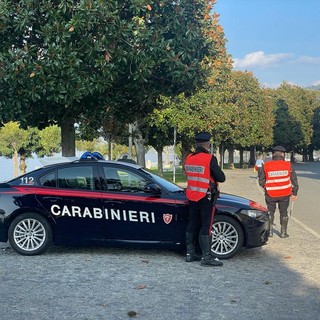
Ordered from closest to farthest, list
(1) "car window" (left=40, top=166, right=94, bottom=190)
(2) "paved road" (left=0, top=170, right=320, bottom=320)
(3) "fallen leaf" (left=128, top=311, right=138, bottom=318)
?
(3) "fallen leaf" (left=128, top=311, right=138, bottom=318), (2) "paved road" (left=0, top=170, right=320, bottom=320), (1) "car window" (left=40, top=166, right=94, bottom=190)

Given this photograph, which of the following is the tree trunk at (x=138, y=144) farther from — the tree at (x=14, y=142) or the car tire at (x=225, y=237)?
the tree at (x=14, y=142)

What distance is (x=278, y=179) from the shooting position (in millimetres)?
9219

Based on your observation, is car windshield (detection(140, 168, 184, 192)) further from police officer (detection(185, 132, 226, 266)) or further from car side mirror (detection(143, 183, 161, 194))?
police officer (detection(185, 132, 226, 266))

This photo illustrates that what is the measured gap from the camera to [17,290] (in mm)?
5574

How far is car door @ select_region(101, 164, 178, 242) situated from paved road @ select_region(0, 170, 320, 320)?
0.36 meters

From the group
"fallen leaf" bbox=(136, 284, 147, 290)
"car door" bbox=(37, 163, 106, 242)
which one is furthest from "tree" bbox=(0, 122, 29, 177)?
"fallen leaf" bbox=(136, 284, 147, 290)

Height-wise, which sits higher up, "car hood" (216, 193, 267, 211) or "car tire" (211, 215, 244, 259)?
"car hood" (216, 193, 267, 211)

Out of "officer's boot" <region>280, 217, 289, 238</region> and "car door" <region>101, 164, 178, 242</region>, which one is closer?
"car door" <region>101, 164, 178, 242</region>

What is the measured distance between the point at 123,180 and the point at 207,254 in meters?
1.69

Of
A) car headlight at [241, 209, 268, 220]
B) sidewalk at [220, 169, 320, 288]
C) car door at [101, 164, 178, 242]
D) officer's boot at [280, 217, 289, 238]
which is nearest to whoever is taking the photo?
sidewalk at [220, 169, 320, 288]

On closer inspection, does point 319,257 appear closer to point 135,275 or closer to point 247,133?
point 135,275

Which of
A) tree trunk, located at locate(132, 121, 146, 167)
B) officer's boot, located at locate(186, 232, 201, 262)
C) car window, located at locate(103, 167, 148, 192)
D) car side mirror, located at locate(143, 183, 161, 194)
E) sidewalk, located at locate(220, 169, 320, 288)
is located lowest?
sidewalk, located at locate(220, 169, 320, 288)

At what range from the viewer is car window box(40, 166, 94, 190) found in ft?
24.6

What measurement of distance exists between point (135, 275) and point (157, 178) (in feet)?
6.25
